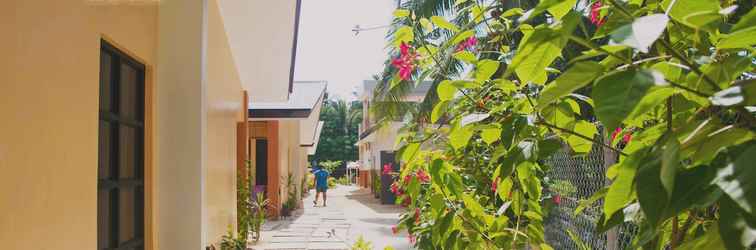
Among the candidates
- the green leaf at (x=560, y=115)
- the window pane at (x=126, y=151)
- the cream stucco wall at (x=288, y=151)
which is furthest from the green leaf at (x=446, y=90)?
the cream stucco wall at (x=288, y=151)

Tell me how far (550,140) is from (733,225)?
647mm

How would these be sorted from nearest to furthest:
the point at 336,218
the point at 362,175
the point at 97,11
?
the point at 97,11
the point at 336,218
the point at 362,175

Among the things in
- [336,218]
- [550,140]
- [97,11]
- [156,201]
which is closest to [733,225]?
[550,140]

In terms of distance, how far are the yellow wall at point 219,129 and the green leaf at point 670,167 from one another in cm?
448

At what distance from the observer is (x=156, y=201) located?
343cm

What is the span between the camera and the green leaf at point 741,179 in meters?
0.54

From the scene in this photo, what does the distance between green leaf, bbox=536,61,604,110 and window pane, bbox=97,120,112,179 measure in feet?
7.98

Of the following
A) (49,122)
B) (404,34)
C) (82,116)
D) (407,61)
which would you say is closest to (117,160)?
(82,116)

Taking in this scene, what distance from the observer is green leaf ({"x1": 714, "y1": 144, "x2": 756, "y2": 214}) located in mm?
538

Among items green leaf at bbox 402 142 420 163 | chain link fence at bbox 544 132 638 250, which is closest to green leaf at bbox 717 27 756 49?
green leaf at bbox 402 142 420 163

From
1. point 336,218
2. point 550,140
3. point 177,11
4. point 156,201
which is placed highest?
point 177,11

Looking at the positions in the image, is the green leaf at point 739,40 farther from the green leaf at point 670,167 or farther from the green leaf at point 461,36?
the green leaf at point 461,36

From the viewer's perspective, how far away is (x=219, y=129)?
629 centimetres

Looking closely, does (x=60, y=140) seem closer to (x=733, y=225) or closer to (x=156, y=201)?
(x=156, y=201)
